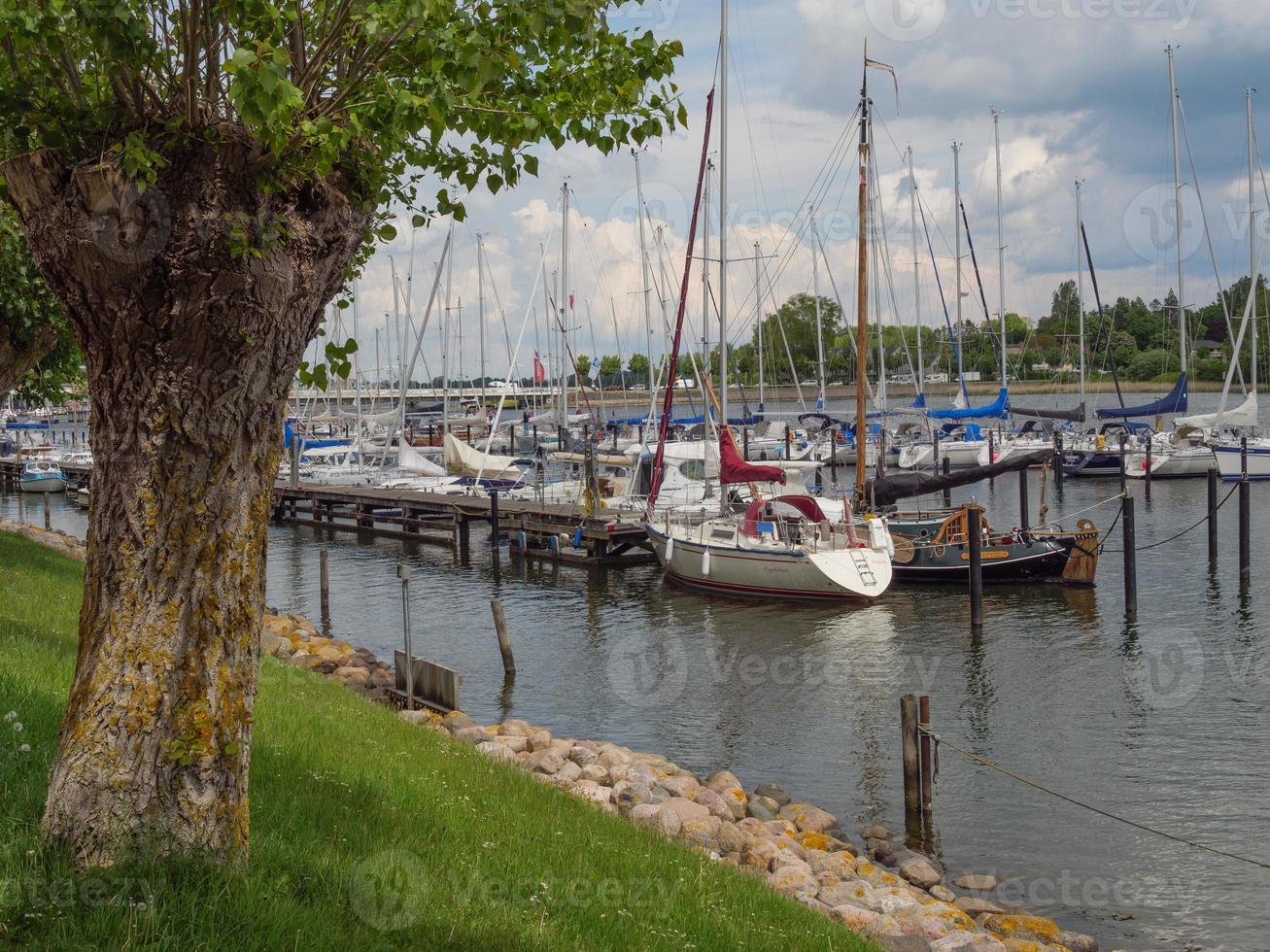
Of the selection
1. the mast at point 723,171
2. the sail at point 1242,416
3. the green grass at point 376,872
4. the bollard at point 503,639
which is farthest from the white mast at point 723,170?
the sail at point 1242,416

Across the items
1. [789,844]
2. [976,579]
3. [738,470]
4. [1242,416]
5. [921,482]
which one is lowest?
[789,844]

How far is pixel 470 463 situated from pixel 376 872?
1818 inches

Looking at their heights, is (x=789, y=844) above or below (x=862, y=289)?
below

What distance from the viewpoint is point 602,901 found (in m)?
7.30

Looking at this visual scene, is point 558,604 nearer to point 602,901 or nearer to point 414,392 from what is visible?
point 602,901

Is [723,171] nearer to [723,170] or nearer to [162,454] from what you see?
[723,170]

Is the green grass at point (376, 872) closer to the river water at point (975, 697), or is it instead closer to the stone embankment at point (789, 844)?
the stone embankment at point (789, 844)

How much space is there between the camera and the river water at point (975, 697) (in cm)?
1385

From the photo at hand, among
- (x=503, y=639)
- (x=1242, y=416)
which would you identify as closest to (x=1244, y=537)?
(x=503, y=639)

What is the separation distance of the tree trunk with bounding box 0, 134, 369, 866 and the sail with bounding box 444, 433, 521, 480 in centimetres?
4573

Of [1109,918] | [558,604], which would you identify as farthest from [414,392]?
[1109,918]

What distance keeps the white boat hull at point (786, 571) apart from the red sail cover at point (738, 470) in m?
1.95

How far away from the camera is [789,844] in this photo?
12.9m

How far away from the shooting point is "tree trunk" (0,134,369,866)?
5.26 m
